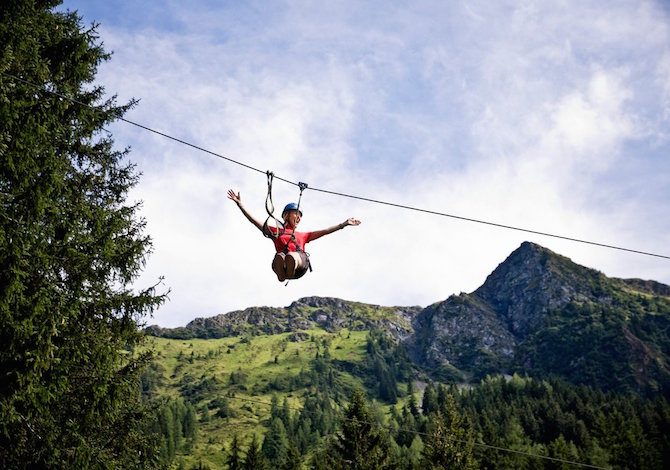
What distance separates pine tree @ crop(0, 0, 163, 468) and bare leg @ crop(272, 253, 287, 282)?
4.34m

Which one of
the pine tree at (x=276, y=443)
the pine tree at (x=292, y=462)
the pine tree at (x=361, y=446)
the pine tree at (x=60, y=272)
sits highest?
the pine tree at (x=60, y=272)

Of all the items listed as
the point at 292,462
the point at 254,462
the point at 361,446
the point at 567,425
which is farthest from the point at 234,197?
the point at 567,425

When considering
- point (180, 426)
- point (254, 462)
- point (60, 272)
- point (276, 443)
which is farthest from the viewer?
point (180, 426)

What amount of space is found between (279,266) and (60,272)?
5391 mm

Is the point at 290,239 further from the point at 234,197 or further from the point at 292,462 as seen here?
the point at 292,462

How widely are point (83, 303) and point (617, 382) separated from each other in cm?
22651

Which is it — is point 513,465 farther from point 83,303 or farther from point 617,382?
point 617,382

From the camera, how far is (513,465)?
5194 cm

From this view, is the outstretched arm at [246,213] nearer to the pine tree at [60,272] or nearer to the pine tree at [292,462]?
the pine tree at [60,272]

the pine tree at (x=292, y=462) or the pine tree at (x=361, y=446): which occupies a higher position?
the pine tree at (x=361, y=446)

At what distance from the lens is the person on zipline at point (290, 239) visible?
26.9ft

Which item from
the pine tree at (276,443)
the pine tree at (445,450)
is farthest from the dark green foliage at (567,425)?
the pine tree at (276,443)

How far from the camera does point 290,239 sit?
8523mm

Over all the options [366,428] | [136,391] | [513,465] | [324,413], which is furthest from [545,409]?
[136,391]
